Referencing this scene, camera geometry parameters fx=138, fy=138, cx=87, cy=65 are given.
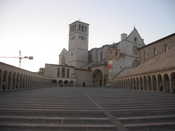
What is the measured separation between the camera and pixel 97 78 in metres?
57.6

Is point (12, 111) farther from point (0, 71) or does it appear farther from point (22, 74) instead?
point (22, 74)

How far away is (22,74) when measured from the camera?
2894cm

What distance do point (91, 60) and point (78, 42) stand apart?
11.6 m

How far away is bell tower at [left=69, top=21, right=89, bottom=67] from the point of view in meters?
62.5

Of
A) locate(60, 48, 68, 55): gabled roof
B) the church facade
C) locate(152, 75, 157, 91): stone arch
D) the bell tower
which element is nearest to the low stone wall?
the church facade

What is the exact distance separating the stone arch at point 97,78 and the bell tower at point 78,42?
10622 millimetres

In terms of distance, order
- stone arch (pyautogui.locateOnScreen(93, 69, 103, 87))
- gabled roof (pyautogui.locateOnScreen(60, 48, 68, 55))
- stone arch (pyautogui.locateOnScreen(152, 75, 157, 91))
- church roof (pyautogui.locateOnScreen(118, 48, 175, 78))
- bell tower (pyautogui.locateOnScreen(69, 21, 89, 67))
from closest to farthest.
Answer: church roof (pyautogui.locateOnScreen(118, 48, 175, 78)) < stone arch (pyautogui.locateOnScreen(152, 75, 157, 91)) < stone arch (pyautogui.locateOnScreen(93, 69, 103, 87)) < bell tower (pyautogui.locateOnScreen(69, 21, 89, 67)) < gabled roof (pyautogui.locateOnScreen(60, 48, 68, 55))

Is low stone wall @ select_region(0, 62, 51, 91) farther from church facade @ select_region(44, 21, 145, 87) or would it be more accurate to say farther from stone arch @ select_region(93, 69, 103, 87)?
stone arch @ select_region(93, 69, 103, 87)

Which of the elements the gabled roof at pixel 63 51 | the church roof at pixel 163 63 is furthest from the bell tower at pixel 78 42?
the church roof at pixel 163 63

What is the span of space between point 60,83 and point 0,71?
3208 centimetres

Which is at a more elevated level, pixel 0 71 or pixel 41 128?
pixel 0 71

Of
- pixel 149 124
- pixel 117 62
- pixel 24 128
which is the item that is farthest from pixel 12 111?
pixel 117 62

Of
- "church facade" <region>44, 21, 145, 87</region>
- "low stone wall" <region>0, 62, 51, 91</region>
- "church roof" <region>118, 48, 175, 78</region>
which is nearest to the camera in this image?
"low stone wall" <region>0, 62, 51, 91</region>

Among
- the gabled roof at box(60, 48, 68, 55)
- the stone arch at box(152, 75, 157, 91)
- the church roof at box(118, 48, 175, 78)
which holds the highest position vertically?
the gabled roof at box(60, 48, 68, 55)
